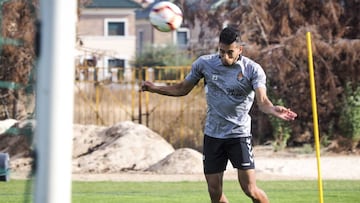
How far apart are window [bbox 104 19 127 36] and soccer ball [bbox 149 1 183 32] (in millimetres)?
48907

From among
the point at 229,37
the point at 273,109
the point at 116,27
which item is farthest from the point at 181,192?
the point at 116,27

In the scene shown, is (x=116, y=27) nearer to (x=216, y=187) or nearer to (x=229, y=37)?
(x=216, y=187)

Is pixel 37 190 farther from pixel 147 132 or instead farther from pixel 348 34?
pixel 348 34

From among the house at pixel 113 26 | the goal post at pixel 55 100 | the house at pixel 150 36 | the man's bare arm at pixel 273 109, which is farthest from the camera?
the house at pixel 150 36

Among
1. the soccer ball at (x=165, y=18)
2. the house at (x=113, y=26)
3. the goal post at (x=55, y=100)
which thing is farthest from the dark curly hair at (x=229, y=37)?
the house at (x=113, y=26)

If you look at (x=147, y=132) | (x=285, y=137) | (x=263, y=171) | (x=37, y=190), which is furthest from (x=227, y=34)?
(x=285, y=137)

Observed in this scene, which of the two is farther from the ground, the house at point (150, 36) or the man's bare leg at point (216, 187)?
the house at point (150, 36)

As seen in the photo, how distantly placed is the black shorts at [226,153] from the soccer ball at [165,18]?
3686 millimetres

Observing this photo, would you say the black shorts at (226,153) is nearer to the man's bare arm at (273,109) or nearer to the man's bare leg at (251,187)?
the man's bare leg at (251,187)

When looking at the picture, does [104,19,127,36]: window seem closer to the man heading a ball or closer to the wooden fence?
the wooden fence

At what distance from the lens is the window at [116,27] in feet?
200

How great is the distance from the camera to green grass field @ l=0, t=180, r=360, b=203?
41.3 ft

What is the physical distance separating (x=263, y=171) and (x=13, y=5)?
20.9ft

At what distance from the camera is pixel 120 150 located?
19.5 meters
